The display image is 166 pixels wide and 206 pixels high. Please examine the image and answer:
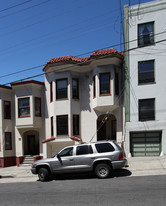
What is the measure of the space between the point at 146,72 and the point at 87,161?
822 centimetres

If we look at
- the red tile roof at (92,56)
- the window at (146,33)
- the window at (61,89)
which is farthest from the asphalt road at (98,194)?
the window at (146,33)

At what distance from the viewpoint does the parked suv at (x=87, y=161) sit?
29.2 ft

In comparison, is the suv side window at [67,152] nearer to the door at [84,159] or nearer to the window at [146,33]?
the door at [84,159]

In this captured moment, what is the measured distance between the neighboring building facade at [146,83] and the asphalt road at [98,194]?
220 inches

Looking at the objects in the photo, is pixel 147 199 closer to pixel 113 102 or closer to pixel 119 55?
pixel 113 102

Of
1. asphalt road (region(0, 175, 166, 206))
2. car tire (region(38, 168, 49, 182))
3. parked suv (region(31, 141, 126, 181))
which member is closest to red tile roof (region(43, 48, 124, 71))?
parked suv (region(31, 141, 126, 181))

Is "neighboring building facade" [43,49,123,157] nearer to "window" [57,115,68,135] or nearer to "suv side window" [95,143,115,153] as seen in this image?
"window" [57,115,68,135]

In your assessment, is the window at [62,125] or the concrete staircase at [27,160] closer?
the window at [62,125]

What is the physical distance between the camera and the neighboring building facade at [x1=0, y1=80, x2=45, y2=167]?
1636cm

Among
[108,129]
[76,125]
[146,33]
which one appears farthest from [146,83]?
[76,125]

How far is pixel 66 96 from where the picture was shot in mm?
15430

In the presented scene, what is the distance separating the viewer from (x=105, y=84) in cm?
1451

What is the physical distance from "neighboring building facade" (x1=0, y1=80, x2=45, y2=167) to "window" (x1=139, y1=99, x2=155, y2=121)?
843 centimetres

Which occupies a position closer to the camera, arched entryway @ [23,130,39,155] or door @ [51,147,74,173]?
door @ [51,147,74,173]
